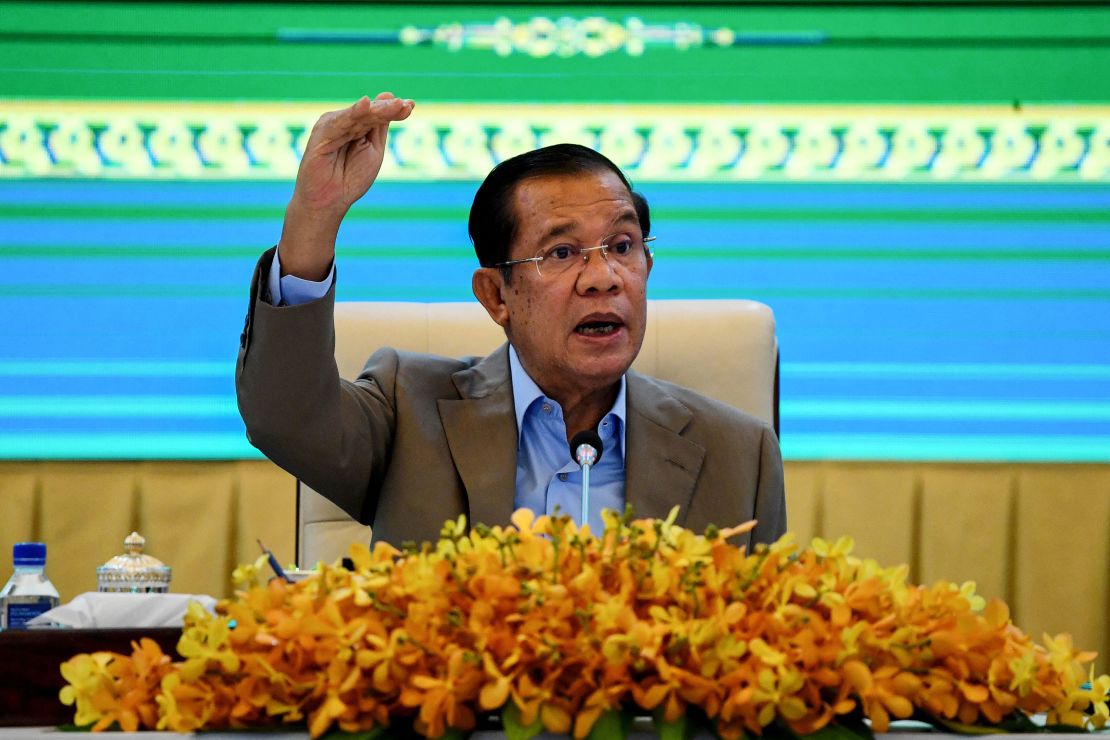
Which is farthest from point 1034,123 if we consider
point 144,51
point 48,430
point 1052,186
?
point 48,430

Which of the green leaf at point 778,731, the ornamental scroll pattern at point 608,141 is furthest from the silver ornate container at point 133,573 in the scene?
the ornamental scroll pattern at point 608,141

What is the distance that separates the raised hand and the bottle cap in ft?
1.28

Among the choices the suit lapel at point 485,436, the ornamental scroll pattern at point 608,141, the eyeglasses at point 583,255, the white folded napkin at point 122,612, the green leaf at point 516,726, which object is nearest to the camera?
the green leaf at point 516,726

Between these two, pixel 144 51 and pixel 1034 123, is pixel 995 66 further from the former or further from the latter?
pixel 144 51

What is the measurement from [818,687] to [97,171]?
273 centimetres

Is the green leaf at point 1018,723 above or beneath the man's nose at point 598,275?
beneath

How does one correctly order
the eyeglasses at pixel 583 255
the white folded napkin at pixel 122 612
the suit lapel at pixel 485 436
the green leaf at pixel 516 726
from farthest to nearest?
the eyeglasses at pixel 583 255
the suit lapel at pixel 485 436
the white folded napkin at pixel 122 612
the green leaf at pixel 516 726

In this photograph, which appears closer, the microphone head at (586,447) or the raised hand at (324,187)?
the microphone head at (586,447)

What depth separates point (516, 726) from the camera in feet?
2.32

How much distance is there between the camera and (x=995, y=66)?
10.2ft

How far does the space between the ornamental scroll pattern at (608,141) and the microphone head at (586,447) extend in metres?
1.81

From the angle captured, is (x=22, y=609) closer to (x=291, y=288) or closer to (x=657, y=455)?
(x=291, y=288)

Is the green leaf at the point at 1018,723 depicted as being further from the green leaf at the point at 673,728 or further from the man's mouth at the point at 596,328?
the man's mouth at the point at 596,328

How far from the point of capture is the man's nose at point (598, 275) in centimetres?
183
